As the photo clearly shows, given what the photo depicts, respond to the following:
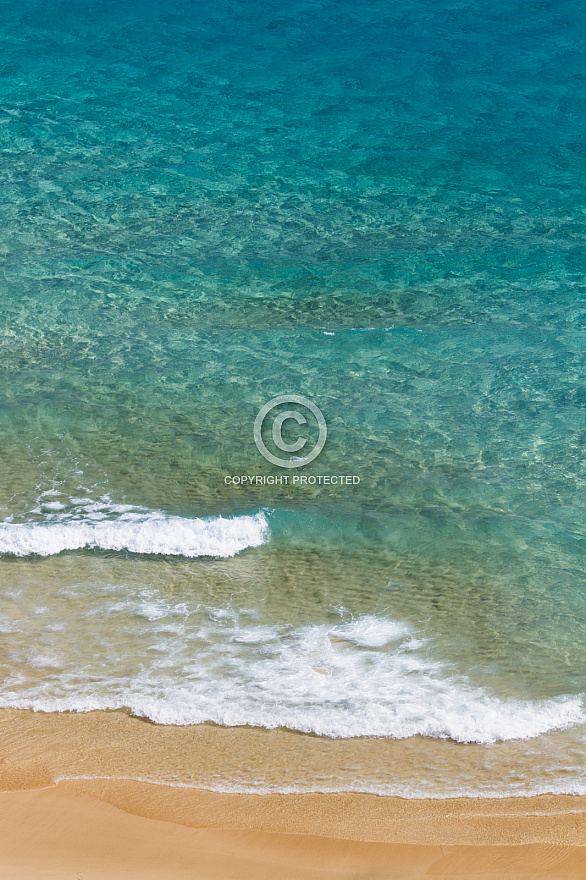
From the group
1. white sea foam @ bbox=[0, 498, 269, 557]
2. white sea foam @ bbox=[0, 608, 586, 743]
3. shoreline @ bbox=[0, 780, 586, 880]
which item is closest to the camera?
shoreline @ bbox=[0, 780, 586, 880]

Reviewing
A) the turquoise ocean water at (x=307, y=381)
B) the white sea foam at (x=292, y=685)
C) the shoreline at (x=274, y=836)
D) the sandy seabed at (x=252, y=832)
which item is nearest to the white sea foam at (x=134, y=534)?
the turquoise ocean water at (x=307, y=381)

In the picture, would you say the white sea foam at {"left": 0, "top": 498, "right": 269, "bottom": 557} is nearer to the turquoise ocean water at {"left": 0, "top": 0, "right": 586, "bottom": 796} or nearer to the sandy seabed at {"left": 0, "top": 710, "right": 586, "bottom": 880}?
the turquoise ocean water at {"left": 0, "top": 0, "right": 586, "bottom": 796}

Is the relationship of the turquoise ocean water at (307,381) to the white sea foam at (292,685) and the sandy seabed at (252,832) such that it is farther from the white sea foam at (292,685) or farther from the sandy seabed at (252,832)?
the sandy seabed at (252,832)

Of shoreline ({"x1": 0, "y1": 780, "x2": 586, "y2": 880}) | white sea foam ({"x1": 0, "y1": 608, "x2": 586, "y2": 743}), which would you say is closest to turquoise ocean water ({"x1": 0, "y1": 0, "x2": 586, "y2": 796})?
white sea foam ({"x1": 0, "y1": 608, "x2": 586, "y2": 743})

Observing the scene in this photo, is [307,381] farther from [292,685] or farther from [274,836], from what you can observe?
[274,836]

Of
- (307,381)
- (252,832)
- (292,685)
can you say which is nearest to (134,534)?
(292,685)
